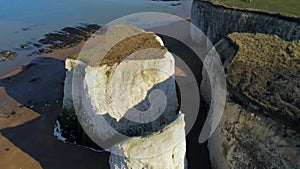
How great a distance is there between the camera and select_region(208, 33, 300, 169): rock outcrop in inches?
523

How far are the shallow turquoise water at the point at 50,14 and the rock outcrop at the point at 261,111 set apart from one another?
95.0 feet

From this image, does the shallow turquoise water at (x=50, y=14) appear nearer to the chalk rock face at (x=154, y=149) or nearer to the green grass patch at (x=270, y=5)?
the green grass patch at (x=270, y=5)

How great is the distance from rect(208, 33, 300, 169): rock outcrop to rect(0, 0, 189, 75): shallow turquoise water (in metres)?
28.9

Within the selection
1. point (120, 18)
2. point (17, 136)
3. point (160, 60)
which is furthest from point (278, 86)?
point (120, 18)

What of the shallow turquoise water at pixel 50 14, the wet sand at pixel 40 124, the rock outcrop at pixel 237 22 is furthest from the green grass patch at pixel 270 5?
the shallow turquoise water at pixel 50 14

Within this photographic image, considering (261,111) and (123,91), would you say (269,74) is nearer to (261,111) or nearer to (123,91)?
(261,111)

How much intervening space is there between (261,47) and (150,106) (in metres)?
7.11

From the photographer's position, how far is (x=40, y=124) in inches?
969

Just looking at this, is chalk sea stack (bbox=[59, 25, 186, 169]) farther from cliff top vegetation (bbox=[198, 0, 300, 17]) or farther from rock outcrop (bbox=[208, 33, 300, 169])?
cliff top vegetation (bbox=[198, 0, 300, 17])

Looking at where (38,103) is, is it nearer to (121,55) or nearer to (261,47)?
(121,55)

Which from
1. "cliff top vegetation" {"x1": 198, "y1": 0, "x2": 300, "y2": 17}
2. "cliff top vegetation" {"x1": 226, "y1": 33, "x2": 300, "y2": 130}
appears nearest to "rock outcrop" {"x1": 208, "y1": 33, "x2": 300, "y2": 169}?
"cliff top vegetation" {"x1": 226, "y1": 33, "x2": 300, "y2": 130}

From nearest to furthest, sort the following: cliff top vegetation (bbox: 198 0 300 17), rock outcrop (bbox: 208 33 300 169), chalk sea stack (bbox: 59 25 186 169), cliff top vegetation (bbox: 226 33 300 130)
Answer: rock outcrop (bbox: 208 33 300 169), cliff top vegetation (bbox: 226 33 300 130), chalk sea stack (bbox: 59 25 186 169), cliff top vegetation (bbox: 198 0 300 17)

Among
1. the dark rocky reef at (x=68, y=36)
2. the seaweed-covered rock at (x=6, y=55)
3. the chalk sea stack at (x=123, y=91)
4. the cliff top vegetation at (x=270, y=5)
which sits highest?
the cliff top vegetation at (x=270, y=5)

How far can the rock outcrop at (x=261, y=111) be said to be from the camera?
1327 cm
